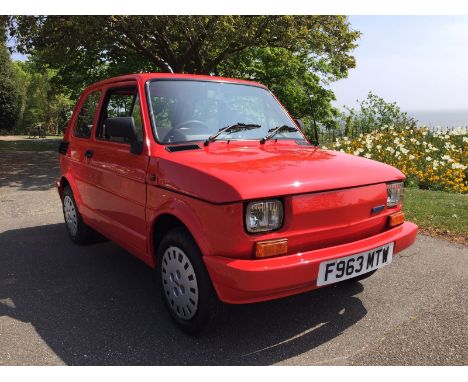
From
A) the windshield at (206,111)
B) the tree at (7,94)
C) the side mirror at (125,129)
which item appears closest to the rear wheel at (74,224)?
the side mirror at (125,129)

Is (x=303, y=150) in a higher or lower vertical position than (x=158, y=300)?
higher

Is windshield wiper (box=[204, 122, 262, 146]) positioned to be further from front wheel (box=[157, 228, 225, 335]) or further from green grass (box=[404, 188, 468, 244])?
green grass (box=[404, 188, 468, 244])

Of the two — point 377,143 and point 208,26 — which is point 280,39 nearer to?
point 208,26

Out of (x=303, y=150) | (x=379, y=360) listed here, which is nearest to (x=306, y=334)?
(x=379, y=360)

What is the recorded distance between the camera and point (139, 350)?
285 cm

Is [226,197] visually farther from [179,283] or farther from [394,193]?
[394,193]

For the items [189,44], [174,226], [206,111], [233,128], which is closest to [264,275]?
[174,226]

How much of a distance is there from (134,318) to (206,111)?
1812 mm

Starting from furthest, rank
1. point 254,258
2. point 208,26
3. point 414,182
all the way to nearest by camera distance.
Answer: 1. point 208,26
2. point 414,182
3. point 254,258

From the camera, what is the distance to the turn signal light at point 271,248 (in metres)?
2.56

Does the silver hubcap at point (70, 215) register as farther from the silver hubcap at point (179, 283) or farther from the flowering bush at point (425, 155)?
the flowering bush at point (425, 155)

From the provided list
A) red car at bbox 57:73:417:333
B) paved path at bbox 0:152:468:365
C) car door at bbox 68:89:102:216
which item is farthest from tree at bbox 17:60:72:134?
red car at bbox 57:73:417:333

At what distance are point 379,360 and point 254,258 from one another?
1.04 m

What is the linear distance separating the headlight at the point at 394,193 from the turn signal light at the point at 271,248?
1.09 m
